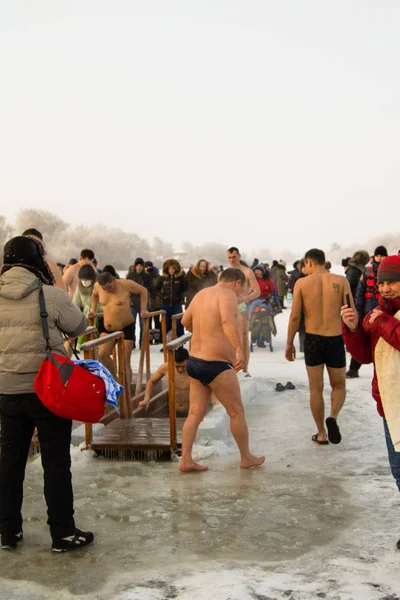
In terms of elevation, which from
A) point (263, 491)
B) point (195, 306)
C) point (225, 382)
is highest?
point (195, 306)

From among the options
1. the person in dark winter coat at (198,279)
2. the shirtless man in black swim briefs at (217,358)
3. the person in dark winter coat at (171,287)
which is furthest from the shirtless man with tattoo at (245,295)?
the shirtless man in black swim briefs at (217,358)

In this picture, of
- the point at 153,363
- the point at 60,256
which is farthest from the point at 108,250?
the point at 153,363

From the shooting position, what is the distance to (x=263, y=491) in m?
5.18

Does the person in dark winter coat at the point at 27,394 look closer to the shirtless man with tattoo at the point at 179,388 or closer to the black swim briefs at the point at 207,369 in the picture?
the black swim briefs at the point at 207,369

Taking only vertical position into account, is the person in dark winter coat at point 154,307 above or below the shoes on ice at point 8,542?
above

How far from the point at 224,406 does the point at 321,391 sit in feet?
4.21

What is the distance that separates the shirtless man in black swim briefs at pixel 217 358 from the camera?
18.4 feet

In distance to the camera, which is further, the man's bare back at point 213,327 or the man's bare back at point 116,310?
A: the man's bare back at point 116,310

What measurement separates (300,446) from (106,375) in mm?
2859

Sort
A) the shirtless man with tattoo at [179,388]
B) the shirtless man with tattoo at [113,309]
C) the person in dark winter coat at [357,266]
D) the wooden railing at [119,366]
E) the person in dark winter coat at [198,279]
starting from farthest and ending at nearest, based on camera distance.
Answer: the person in dark winter coat at [198,279] < the person in dark winter coat at [357,266] < the shirtless man with tattoo at [113,309] < the shirtless man with tattoo at [179,388] < the wooden railing at [119,366]

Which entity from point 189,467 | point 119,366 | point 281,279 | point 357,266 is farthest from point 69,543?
point 281,279

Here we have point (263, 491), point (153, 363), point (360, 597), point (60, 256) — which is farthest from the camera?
point (60, 256)

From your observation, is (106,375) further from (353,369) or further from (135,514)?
(353,369)

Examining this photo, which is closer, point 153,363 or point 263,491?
point 263,491
